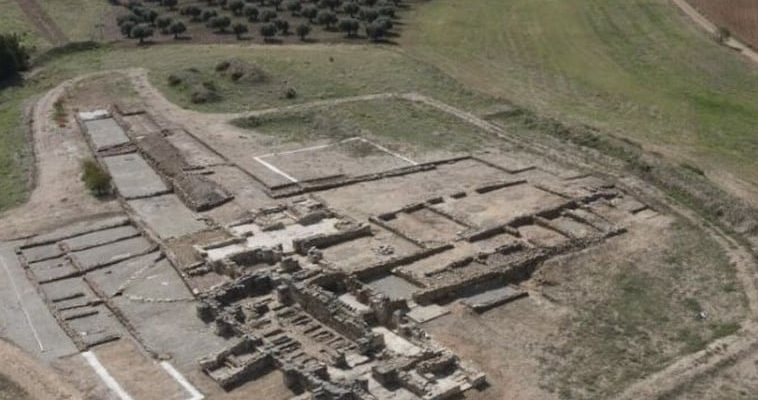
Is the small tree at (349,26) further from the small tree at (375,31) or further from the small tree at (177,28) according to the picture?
the small tree at (177,28)

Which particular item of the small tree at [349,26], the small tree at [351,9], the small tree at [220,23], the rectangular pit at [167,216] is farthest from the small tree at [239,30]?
the rectangular pit at [167,216]

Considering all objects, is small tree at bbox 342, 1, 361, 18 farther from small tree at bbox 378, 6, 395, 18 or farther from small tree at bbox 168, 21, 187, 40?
small tree at bbox 168, 21, 187, 40

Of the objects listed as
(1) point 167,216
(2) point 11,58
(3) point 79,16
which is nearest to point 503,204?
(1) point 167,216

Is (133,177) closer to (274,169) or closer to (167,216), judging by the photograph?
(167,216)

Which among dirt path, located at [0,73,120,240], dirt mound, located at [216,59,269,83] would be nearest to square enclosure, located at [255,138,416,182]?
dirt path, located at [0,73,120,240]

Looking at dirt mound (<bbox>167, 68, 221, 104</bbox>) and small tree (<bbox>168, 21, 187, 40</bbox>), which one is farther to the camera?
small tree (<bbox>168, 21, 187, 40</bbox>)
